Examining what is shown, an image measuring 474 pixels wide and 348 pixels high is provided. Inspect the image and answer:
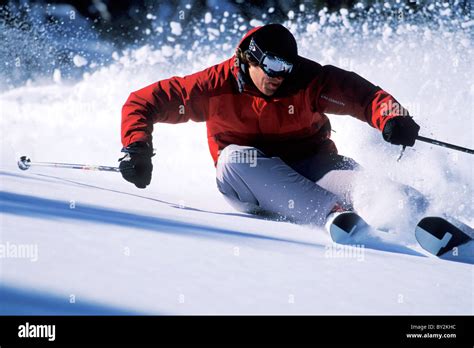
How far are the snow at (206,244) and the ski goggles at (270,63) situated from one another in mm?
657

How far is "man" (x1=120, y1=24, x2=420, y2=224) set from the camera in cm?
266

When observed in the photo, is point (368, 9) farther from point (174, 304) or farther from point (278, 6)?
point (174, 304)

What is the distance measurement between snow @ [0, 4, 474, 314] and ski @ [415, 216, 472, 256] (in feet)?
0.25

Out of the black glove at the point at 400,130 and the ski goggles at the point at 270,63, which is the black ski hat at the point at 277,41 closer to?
the ski goggles at the point at 270,63

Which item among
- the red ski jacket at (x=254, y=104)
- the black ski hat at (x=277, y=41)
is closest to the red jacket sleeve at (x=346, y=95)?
the red ski jacket at (x=254, y=104)

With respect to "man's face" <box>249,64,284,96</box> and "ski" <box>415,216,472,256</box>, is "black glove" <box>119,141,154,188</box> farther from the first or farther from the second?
"ski" <box>415,216,472,256</box>

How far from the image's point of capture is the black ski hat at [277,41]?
8.73ft

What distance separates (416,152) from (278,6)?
1395 cm

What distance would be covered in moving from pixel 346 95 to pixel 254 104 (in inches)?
17.7

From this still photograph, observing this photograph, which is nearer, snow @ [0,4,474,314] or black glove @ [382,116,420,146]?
snow @ [0,4,474,314]

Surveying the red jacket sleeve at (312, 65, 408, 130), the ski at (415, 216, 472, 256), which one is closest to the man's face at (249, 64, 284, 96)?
the red jacket sleeve at (312, 65, 408, 130)

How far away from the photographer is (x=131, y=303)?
1.25 m
